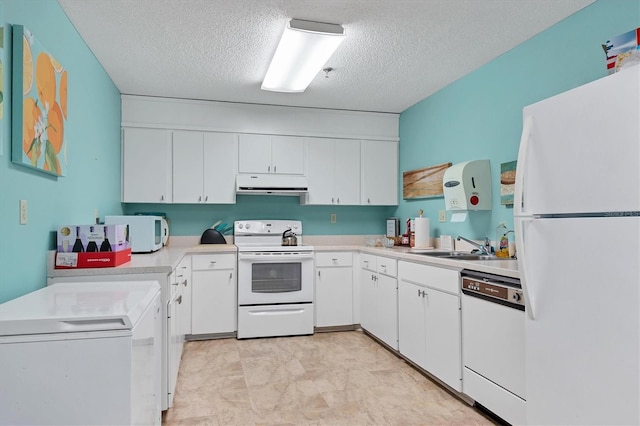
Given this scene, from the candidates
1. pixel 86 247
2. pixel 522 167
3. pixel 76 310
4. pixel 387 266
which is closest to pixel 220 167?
pixel 387 266

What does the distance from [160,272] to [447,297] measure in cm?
183

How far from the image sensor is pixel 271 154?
15.2 ft

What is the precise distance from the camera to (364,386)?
3002 mm

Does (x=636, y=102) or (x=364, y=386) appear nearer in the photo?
(x=636, y=102)

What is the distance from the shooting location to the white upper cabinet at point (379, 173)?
4.90m

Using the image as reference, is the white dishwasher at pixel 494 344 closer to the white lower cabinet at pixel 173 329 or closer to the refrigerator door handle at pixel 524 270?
the refrigerator door handle at pixel 524 270

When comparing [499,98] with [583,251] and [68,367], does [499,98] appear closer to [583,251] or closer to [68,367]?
[583,251]

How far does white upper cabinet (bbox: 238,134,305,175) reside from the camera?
15.0 ft

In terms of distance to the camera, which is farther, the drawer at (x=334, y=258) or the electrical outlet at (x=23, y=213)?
the drawer at (x=334, y=258)

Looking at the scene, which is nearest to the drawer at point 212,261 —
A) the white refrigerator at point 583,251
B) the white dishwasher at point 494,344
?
the white dishwasher at point 494,344

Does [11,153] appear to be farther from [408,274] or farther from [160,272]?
[408,274]

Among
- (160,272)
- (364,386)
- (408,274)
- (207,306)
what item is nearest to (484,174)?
(408,274)

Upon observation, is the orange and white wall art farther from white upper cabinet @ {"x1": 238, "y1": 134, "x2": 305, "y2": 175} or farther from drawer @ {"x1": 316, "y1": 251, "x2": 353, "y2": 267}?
drawer @ {"x1": 316, "y1": 251, "x2": 353, "y2": 267}

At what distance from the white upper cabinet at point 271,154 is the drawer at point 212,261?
963mm
